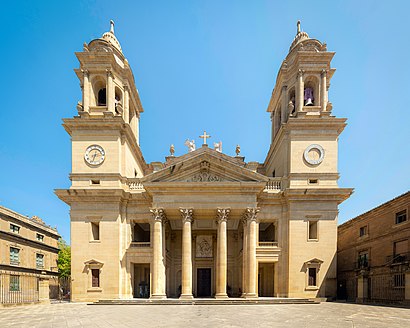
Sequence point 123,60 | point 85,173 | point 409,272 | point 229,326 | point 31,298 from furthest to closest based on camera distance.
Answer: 1. point 123,60
2. point 85,173
3. point 31,298
4. point 409,272
5. point 229,326

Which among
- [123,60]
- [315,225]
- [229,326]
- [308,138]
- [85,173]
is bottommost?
[229,326]

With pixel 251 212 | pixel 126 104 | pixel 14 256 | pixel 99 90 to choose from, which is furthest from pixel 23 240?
pixel 251 212

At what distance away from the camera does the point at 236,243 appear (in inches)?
1335

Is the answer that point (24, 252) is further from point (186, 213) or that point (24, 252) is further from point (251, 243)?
point (251, 243)

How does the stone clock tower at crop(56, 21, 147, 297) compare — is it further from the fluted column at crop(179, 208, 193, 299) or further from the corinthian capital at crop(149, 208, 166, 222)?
the fluted column at crop(179, 208, 193, 299)

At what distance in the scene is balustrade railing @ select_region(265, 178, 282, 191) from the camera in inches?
1121

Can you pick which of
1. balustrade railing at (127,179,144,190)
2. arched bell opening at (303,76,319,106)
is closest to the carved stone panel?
balustrade railing at (127,179,144,190)

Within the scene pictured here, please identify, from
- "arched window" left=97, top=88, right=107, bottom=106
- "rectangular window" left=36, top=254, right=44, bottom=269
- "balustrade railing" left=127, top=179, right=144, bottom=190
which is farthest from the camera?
"rectangular window" left=36, top=254, right=44, bottom=269

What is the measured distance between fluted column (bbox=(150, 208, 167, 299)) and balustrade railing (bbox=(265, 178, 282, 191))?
444 inches

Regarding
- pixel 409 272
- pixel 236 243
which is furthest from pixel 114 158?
pixel 409 272

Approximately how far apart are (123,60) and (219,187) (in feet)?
63.7

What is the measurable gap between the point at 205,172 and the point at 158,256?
9211 mm

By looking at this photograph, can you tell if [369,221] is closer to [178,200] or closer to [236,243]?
[236,243]

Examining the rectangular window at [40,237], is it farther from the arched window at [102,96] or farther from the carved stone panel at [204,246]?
the carved stone panel at [204,246]
